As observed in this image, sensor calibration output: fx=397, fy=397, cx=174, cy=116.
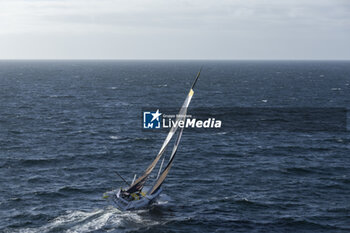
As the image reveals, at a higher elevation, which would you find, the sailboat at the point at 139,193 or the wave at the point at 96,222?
the sailboat at the point at 139,193

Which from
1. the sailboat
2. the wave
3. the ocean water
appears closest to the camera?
the wave

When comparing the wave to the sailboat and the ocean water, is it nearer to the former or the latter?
the ocean water

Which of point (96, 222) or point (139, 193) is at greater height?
point (139, 193)

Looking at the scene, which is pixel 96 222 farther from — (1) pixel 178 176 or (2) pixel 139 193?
(1) pixel 178 176

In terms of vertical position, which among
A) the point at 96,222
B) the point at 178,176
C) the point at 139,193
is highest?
the point at 139,193

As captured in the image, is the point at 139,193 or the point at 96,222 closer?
the point at 96,222

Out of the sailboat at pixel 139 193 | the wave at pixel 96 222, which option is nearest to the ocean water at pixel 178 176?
the wave at pixel 96 222

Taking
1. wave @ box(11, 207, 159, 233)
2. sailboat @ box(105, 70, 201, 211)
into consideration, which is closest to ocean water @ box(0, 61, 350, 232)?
wave @ box(11, 207, 159, 233)

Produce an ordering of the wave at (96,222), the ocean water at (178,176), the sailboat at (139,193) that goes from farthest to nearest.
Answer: the ocean water at (178,176), the sailboat at (139,193), the wave at (96,222)

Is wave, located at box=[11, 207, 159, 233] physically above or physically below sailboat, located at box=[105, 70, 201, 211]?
below

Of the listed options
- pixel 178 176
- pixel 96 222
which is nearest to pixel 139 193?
pixel 96 222

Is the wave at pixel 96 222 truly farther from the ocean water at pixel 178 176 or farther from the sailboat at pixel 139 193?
the sailboat at pixel 139 193

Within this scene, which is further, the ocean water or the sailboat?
the ocean water

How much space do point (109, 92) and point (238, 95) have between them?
51078 mm
